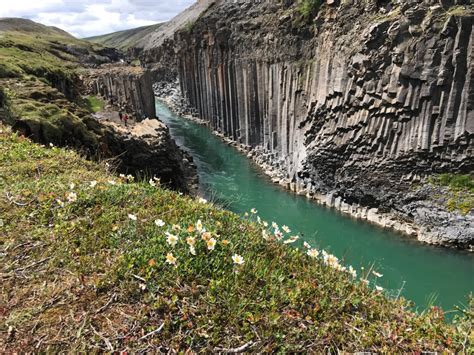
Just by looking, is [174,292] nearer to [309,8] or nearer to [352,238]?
[352,238]

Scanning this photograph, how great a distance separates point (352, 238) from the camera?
2053 centimetres

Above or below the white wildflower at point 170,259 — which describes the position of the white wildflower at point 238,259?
below

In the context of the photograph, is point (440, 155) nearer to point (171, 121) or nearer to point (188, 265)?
point (188, 265)

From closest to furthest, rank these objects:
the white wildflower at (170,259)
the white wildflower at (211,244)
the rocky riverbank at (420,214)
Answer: the white wildflower at (170,259) < the white wildflower at (211,244) < the rocky riverbank at (420,214)

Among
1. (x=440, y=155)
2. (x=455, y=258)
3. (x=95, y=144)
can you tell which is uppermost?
(x=95, y=144)

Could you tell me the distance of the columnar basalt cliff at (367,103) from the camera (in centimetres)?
1838

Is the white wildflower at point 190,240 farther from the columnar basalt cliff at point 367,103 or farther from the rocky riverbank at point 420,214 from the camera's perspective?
the rocky riverbank at point 420,214

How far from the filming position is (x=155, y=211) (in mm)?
5117

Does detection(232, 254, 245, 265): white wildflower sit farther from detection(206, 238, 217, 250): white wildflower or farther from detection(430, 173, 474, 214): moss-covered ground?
detection(430, 173, 474, 214): moss-covered ground

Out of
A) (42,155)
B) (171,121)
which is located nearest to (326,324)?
(42,155)

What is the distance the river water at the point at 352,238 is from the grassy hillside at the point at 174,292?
5430 millimetres

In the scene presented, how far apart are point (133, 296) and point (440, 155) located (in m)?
20.1

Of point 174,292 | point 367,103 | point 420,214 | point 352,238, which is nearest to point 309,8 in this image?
point 367,103

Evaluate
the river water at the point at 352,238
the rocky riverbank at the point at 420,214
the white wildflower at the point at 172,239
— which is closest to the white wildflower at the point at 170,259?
Result: the white wildflower at the point at 172,239
